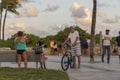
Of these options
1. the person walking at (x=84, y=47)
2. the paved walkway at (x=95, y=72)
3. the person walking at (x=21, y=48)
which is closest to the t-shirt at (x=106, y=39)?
the paved walkway at (x=95, y=72)

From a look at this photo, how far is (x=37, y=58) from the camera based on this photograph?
19.5m

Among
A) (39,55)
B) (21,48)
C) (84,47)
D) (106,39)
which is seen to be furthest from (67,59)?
(84,47)

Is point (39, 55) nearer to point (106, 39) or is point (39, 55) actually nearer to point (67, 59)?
point (67, 59)

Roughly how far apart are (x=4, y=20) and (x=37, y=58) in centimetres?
3375

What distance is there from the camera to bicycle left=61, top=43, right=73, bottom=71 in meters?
18.6

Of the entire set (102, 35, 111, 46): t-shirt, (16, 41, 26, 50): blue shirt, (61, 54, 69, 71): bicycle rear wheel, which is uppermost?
(102, 35, 111, 46): t-shirt

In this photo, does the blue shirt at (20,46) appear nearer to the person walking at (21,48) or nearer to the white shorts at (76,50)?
the person walking at (21,48)

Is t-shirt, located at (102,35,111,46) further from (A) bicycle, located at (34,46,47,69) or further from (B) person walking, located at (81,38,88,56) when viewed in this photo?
(B) person walking, located at (81,38,88,56)

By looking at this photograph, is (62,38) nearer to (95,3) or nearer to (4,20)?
(4,20)

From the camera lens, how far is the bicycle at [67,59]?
18.6 metres

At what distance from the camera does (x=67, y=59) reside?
61.4 ft

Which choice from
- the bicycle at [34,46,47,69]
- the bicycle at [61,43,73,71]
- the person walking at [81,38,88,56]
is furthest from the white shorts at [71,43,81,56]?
the person walking at [81,38,88,56]

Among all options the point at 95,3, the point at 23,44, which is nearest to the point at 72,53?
the point at 23,44

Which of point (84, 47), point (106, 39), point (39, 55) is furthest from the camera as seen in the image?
point (84, 47)
